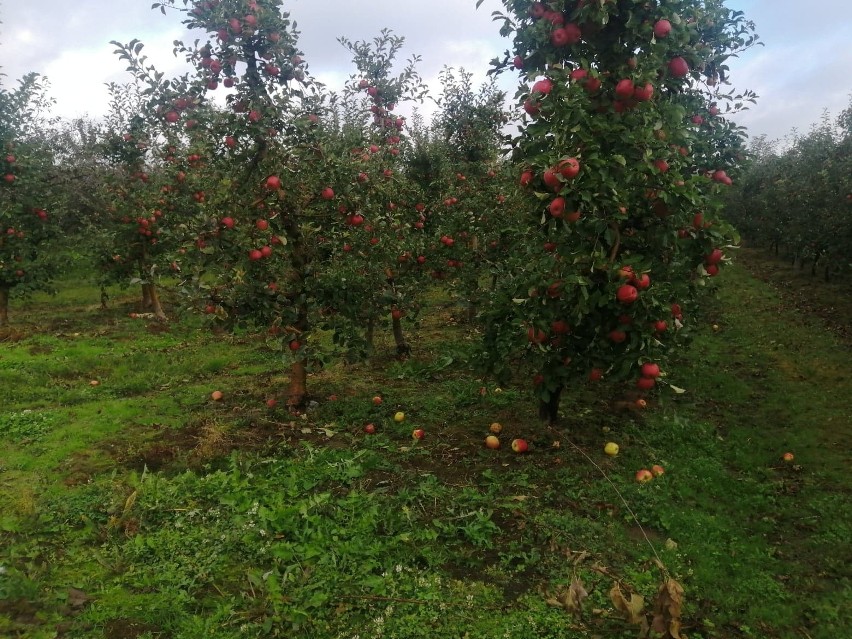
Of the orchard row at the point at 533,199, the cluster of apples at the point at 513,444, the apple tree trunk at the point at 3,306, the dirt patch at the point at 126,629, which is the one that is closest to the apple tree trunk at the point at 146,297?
the apple tree trunk at the point at 3,306

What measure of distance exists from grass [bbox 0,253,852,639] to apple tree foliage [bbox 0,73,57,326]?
406cm

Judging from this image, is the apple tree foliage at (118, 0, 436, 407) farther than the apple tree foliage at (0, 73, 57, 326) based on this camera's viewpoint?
No

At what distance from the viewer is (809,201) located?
18.5m

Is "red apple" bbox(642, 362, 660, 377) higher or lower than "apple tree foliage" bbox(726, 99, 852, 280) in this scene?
lower

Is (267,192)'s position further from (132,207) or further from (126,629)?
(132,207)

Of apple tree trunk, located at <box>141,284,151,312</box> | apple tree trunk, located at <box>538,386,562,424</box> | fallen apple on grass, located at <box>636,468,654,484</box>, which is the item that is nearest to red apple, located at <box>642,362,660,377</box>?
fallen apple on grass, located at <box>636,468,654,484</box>

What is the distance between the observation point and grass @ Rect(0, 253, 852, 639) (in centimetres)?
395

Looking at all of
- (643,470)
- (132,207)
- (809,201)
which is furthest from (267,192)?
(809,201)

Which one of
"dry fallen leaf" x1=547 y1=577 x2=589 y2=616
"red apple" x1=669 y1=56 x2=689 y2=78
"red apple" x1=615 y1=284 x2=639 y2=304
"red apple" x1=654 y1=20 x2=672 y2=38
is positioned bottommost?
"dry fallen leaf" x1=547 y1=577 x2=589 y2=616

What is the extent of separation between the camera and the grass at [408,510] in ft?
13.0

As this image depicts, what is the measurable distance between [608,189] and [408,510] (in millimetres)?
3426

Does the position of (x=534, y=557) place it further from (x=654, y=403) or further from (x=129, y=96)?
(x=129, y=96)

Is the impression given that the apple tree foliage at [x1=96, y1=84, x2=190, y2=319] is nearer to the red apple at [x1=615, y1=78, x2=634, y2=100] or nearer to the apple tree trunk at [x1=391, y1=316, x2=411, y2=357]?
the apple tree trunk at [x1=391, y1=316, x2=411, y2=357]

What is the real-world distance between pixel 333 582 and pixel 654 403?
5.86m
